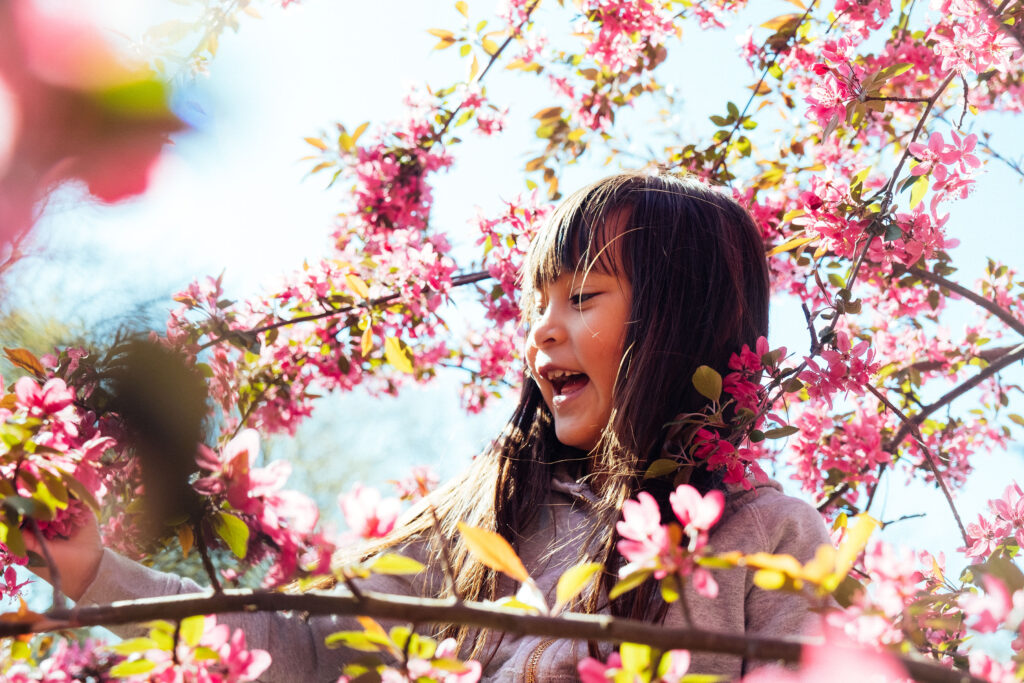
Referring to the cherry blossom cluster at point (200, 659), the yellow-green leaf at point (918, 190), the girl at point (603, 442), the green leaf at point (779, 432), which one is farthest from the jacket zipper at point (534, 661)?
the yellow-green leaf at point (918, 190)

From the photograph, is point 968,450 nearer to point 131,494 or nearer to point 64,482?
point 131,494

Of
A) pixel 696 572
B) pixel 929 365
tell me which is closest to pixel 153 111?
pixel 696 572

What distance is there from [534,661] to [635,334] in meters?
0.50

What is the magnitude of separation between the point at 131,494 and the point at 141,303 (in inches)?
28.4

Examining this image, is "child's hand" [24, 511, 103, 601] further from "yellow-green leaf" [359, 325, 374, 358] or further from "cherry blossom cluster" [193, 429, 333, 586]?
"yellow-green leaf" [359, 325, 374, 358]

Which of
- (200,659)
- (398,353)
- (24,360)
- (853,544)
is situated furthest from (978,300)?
(24,360)

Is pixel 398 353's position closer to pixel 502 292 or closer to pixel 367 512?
pixel 502 292

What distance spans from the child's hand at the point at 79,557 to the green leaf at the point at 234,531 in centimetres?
40

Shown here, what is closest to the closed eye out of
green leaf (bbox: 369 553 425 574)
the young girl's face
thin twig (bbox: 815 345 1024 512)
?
the young girl's face

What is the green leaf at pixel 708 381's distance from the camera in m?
0.94

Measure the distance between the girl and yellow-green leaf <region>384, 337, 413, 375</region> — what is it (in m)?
0.47

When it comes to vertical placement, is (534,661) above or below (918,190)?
below

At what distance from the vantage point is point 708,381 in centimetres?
95

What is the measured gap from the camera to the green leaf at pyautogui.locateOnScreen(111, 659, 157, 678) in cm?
55
